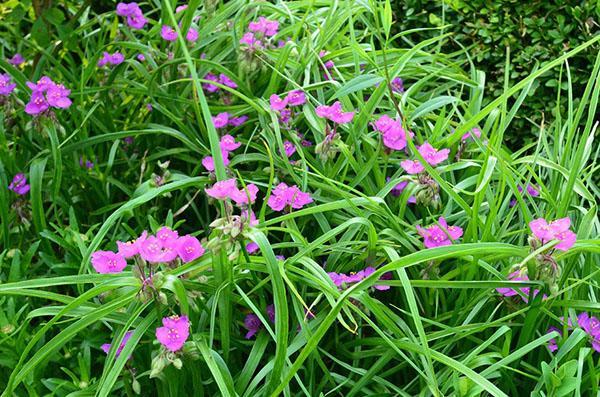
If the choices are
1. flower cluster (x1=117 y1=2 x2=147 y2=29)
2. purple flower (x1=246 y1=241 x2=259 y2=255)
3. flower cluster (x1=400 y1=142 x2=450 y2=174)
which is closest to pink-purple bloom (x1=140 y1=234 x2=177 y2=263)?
purple flower (x1=246 y1=241 x2=259 y2=255)

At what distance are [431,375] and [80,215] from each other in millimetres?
1133

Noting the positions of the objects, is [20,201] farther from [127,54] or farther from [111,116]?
[127,54]

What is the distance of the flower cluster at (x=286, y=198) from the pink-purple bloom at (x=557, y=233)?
1.53 feet

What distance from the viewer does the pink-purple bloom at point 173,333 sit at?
1267mm

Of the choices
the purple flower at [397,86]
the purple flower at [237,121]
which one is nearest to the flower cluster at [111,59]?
the purple flower at [237,121]

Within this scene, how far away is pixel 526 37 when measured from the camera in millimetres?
2418

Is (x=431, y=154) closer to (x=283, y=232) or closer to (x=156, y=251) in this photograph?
(x=283, y=232)

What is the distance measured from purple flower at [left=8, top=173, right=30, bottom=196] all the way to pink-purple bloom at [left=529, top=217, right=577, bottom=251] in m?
1.24

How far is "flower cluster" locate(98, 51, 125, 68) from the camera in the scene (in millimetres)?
2193

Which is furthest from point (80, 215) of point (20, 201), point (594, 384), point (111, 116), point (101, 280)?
point (594, 384)

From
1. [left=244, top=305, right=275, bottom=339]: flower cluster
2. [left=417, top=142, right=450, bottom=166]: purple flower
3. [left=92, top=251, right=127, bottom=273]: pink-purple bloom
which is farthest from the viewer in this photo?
[left=417, top=142, right=450, bottom=166]: purple flower

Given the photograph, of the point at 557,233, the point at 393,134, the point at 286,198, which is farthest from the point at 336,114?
the point at 557,233

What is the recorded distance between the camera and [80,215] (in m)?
2.05

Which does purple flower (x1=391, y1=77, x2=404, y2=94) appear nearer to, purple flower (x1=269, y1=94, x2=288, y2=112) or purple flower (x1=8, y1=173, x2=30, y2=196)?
purple flower (x1=269, y1=94, x2=288, y2=112)
